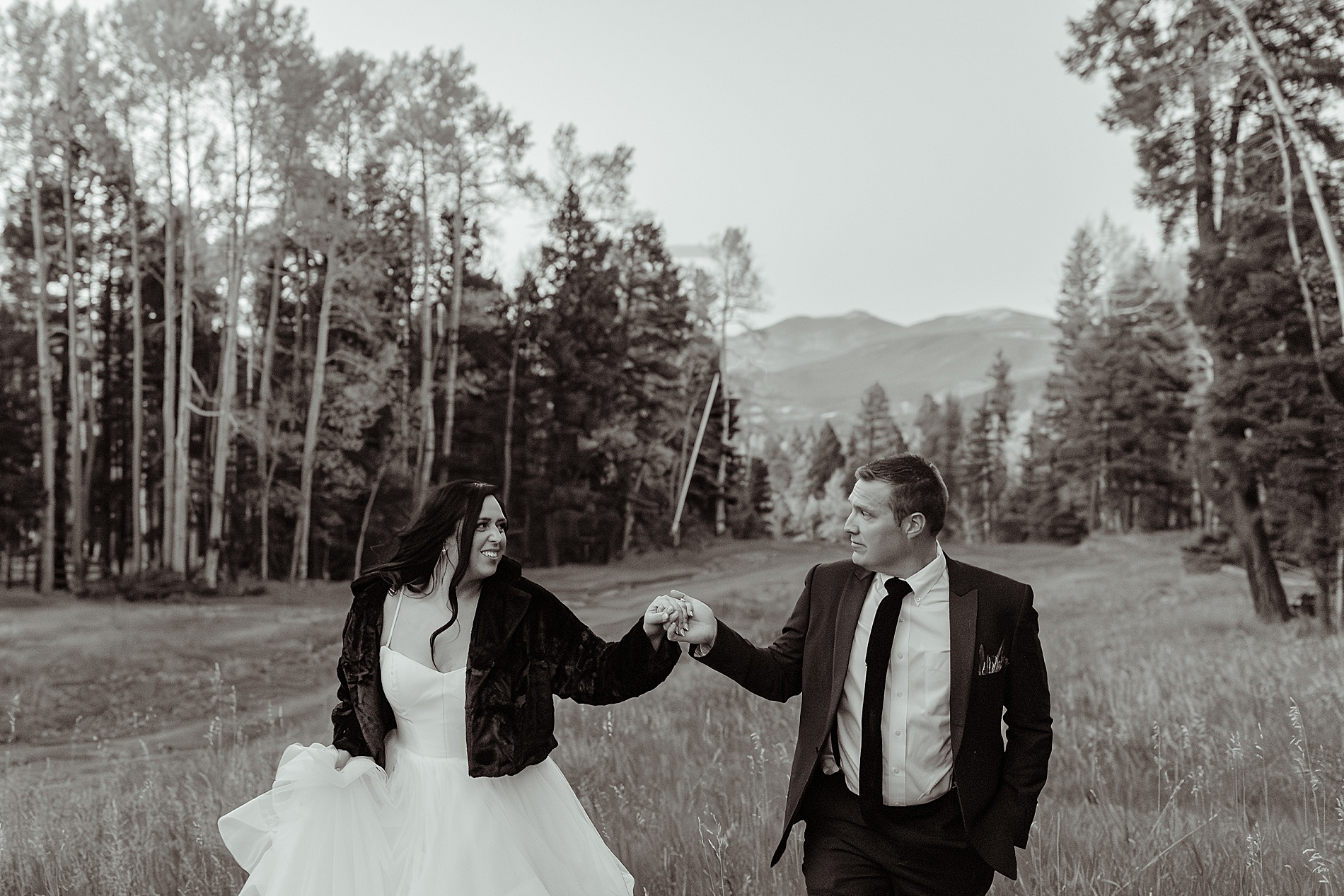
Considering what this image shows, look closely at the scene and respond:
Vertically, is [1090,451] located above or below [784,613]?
above

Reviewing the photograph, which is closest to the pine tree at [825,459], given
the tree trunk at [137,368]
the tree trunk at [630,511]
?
the tree trunk at [630,511]

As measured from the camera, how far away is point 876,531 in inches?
133

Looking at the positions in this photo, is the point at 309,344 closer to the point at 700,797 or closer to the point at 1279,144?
the point at 1279,144

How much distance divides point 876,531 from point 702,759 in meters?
4.65

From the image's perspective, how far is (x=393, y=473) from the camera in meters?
32.3

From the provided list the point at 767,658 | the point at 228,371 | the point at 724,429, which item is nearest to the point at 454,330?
the point at 228,371

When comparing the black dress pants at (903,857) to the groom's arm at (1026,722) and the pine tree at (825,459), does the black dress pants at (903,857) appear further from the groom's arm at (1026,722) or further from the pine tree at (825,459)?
the pine tree at (825,459)

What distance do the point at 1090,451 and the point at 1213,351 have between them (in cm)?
3939

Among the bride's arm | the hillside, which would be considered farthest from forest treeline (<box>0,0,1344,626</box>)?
the bride's arm

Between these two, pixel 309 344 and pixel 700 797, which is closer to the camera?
pixel 700 797

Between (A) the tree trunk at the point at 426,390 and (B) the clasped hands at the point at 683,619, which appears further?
(A) the tree trunk at the point at 426,390

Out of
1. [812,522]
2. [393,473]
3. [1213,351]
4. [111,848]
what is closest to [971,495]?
[812,522]

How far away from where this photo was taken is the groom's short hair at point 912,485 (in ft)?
11.2

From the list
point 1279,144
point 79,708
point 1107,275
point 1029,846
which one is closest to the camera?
point 1029,846
